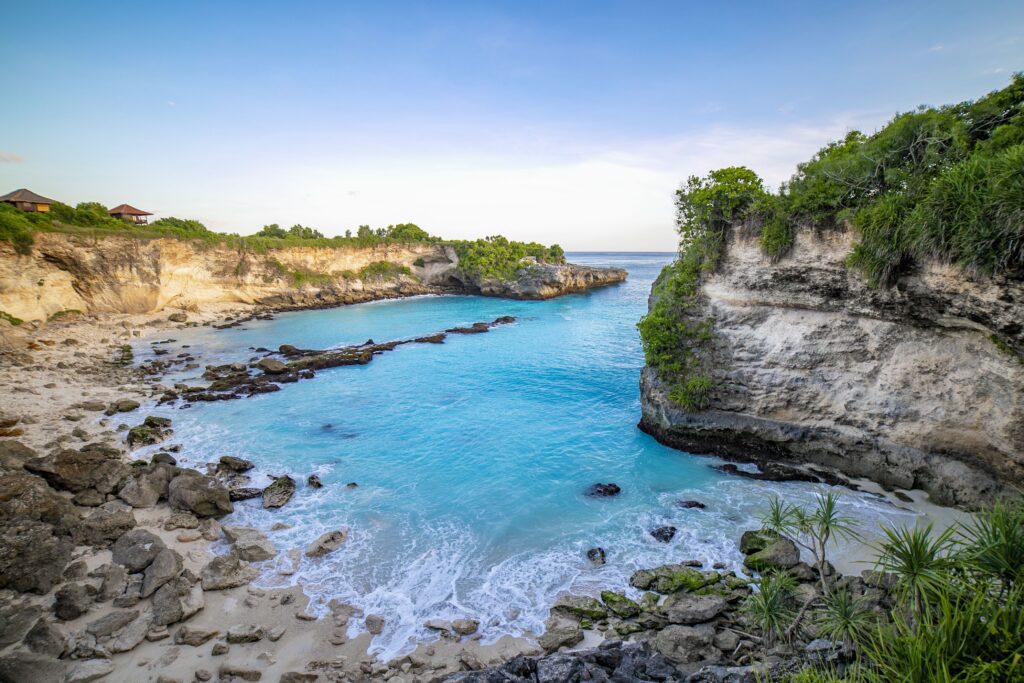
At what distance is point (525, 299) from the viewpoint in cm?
6219

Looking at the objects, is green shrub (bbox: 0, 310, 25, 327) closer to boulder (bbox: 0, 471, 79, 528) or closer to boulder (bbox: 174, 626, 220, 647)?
boulder (bbox: 0, 471, 79, 528)

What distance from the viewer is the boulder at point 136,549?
10203mm

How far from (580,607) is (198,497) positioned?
36.5 feet

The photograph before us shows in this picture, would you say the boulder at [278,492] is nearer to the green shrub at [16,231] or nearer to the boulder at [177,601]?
the boulder at [177,601]

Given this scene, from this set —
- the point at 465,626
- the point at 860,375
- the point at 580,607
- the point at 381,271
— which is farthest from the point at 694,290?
the point at 381,271

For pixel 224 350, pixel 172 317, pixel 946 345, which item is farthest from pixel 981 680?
pixel 172 317

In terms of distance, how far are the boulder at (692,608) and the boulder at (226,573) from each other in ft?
31.4

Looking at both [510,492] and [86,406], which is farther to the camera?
[86,406]

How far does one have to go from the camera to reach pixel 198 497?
12789 millimetres

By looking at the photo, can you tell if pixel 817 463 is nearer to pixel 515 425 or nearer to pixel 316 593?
pixel 515 425

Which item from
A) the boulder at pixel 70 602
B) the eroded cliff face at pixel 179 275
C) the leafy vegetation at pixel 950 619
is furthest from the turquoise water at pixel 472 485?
the eroded cliff face at pixel 179 275

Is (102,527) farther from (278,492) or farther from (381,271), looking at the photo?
(381,271)

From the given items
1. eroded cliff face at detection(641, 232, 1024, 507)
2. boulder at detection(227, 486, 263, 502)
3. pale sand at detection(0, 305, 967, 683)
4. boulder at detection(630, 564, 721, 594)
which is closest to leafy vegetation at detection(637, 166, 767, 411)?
eroded cliff face at detection(641, 232, 1024, 507)

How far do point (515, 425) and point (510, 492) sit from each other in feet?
18.3
